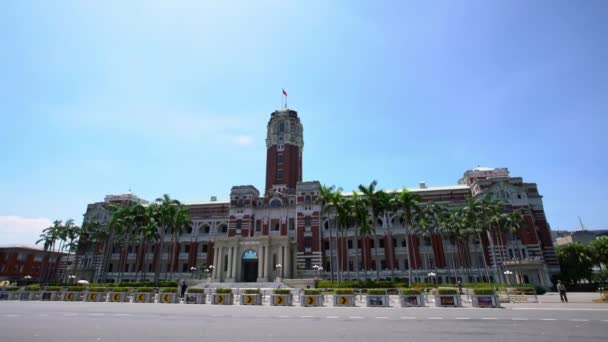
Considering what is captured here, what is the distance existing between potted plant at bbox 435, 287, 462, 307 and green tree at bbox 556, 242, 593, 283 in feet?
150

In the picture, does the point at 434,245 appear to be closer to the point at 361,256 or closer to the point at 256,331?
the point at 361,256

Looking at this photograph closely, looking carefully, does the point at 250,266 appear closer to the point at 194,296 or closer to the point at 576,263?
the point at 194,296

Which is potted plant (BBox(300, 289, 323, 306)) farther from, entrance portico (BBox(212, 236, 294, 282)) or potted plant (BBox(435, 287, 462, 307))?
entrance portico (BBox(212, 236, 294, 282))

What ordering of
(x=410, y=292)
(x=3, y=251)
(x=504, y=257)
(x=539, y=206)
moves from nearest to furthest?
(x=410, y=292) < (x=504, y=257) < (x=539, y=206) < (x=3, y=251)

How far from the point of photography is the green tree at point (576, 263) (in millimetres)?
54844

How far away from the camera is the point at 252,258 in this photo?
59.5 metres

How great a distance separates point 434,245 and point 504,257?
11851 millimetres

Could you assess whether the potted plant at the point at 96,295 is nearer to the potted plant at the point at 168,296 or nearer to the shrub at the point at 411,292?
the potted plant at the point at 168,296

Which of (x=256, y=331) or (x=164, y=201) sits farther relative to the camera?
(x=164, y=201)

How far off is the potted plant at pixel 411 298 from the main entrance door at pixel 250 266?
37.1 m

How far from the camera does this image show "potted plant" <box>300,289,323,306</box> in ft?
89.7

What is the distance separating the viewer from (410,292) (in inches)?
1051

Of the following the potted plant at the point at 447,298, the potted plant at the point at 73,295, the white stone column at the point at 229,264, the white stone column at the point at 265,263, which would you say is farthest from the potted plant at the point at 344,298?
the white stone column at the point at 229,264

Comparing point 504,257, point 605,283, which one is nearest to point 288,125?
point 504,257
